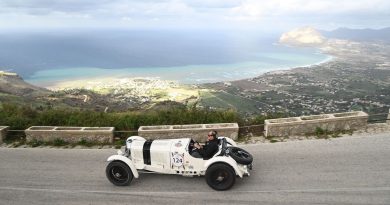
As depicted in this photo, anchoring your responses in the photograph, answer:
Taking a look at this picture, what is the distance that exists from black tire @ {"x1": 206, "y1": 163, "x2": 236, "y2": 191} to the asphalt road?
0.62 ft

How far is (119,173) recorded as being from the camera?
9.20 m

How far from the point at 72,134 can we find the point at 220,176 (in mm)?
6577

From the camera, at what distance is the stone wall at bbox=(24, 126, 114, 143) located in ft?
41.1

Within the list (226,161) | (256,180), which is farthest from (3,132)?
(256,180)

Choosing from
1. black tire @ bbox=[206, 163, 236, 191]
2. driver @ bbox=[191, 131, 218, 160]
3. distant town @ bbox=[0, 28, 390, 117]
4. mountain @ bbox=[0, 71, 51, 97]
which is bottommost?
distant town @ bbox=[0, 28, 390, 117]

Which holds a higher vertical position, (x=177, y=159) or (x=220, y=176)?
(x=177, y=159)

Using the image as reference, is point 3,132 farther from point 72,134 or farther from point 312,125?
point 312,125

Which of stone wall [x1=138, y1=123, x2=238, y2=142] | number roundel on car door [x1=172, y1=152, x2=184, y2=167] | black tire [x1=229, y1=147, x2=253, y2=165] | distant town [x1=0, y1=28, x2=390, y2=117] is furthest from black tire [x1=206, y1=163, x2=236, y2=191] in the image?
distant town [x1=0, y1=28, x2=390, y2=117]

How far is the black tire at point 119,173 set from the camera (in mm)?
9117

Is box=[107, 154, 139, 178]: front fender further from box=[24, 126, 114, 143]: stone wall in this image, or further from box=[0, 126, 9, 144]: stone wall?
box=[0, 126, 9, 144]: stone wall

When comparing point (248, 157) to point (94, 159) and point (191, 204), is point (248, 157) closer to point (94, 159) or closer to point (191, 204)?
point (191, 204)

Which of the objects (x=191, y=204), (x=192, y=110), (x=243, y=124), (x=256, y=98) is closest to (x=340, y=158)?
(x=243, y=124)

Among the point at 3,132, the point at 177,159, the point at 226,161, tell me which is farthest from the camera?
the point at 3,132

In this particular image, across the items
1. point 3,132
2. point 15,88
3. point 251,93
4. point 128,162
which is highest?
point 128,162
